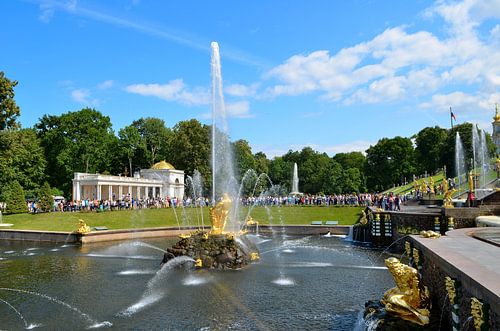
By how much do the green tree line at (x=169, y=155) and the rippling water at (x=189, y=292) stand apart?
38.4 meters

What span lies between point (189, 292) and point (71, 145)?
205ft

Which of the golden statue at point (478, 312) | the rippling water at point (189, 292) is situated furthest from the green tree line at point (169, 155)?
the golden statue at point (478, 312)

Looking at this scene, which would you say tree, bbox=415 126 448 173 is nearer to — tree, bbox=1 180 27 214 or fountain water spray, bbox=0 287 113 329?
tree, bbox=1 180 27 214

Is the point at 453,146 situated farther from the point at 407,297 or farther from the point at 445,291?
the point at 445,291

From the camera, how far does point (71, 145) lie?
6962cm

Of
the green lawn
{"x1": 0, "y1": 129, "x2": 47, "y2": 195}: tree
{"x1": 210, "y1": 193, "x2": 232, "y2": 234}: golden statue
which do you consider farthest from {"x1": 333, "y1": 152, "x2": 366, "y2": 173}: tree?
{"x1": 210, "y1": 193, "x2": 232, "y2": 234}: golden statue

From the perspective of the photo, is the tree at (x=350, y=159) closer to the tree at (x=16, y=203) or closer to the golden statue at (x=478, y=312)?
the tree at (x=16, y=203)

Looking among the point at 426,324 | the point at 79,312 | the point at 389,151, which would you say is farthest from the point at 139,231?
the point at 389,151

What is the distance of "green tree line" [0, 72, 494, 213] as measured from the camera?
68.1 metres

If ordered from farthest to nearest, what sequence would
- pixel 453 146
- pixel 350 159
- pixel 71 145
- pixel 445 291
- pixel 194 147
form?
pixel 350 159 → pixel 453 146 → pixel 194 147 → pixel 71 145 → pixel 445 291

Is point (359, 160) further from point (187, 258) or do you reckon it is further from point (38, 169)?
point (187, 258)

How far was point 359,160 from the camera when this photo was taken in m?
109

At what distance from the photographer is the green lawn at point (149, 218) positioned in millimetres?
36844

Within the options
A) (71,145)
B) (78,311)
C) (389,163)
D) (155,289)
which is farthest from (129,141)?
(78,311)
